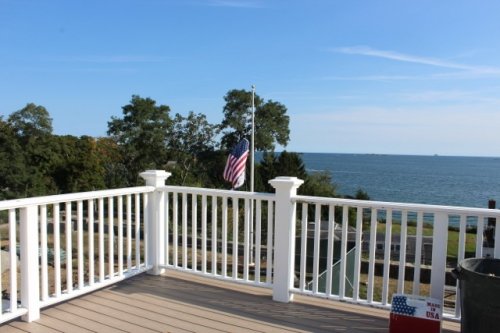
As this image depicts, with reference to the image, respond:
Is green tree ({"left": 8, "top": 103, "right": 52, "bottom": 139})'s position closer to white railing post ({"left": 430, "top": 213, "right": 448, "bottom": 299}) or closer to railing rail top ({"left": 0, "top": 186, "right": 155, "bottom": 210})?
railing rail top ({"left": 0, "top": 186, "right": 155, "bottom": 210})

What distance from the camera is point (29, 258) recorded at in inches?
104

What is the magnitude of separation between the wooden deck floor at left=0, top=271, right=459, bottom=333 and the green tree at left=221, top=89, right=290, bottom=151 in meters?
32.6

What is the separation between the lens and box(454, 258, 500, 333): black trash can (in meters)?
2.08

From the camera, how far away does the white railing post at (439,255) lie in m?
2.67

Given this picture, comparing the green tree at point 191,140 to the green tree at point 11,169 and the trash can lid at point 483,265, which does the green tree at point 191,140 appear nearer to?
the green tree at point 11,169

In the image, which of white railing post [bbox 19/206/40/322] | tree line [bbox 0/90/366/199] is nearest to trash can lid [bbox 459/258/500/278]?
white railing post [bbox 19/206/40/322]

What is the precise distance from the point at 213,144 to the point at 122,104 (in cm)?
964

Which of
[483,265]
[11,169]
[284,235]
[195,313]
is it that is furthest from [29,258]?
[11,169]

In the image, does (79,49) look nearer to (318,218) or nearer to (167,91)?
(167,91)

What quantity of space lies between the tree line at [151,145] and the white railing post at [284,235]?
30.0 metres

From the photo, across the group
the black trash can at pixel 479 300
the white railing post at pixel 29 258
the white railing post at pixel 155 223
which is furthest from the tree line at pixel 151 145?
the black trash can at pixel 479 300

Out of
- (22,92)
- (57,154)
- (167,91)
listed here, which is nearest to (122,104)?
(167,91)

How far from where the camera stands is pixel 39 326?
8.65 feet

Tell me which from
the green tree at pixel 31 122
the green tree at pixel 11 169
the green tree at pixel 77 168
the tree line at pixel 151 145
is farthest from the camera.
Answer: the green tree at pixel 31 122
